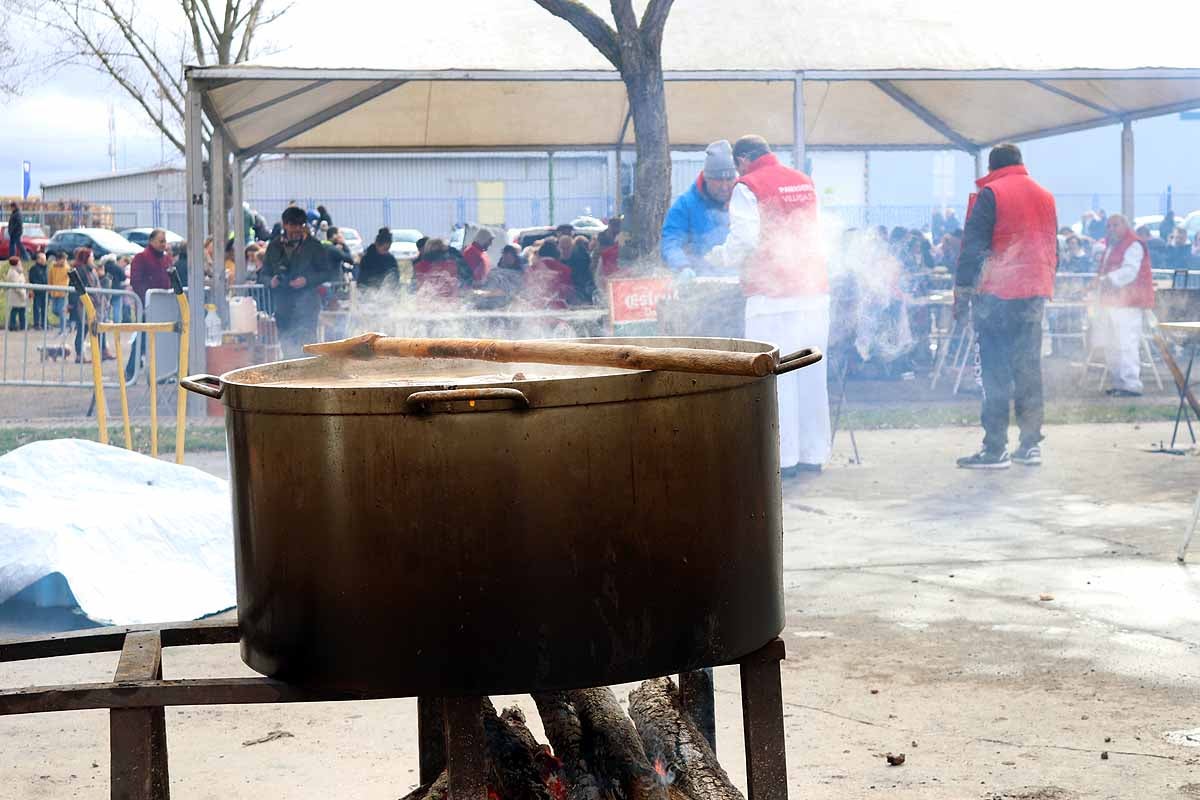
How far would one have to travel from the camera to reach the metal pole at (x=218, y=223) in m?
12.2

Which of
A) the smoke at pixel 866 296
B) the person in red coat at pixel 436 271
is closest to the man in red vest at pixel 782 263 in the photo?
the smoke at pixel 866 296

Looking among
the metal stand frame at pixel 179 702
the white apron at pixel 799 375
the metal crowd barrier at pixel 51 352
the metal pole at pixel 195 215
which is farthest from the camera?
the metal crowd barrier at pixel 51 352

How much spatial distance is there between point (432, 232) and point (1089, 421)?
28.7 metres

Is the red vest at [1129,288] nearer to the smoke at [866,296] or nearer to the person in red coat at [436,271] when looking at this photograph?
the smoke at [866,296]

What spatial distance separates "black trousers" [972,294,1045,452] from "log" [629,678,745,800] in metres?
6.01

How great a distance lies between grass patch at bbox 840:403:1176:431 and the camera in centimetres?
1069

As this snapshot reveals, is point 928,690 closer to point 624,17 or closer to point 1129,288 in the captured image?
point 624,17

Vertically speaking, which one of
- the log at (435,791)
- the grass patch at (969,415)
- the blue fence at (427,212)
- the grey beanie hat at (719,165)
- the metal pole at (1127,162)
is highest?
the blue fence at (427,212)

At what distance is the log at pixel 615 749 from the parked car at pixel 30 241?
25.0 meters

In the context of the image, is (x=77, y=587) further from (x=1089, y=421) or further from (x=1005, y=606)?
(x=1089, y=421)

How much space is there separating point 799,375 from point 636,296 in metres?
1.31

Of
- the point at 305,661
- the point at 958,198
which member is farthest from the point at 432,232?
the point at 305,661

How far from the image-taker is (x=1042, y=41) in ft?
42.5

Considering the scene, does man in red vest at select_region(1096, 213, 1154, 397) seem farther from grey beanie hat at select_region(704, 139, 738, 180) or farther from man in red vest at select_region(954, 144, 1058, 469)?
grey beanie hat at select_region(704, 139, 738, 180)
